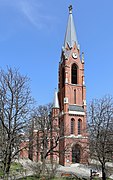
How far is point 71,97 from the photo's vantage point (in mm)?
63281

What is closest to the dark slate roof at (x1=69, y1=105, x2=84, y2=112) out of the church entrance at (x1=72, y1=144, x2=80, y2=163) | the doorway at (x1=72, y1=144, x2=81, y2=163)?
the doorway at (x1=72, y1=144, x2=81, y2=163)

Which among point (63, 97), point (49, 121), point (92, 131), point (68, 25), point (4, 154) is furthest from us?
point (68, 25)

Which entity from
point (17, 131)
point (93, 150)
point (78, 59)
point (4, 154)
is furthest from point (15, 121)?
point (78, 59)

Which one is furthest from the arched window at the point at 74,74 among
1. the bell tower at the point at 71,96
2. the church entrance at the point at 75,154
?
the church entrance at the point at 75,154

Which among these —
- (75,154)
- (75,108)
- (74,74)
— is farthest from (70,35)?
(75,154)

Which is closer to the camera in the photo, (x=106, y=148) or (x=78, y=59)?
(x=106, y=148)

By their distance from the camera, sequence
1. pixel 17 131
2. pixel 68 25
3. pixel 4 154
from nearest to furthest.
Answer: pixel 4 154
pixel 17 131
pixel 68 25

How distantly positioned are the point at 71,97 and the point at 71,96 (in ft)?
0.85

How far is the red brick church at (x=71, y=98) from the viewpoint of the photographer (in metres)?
57.7

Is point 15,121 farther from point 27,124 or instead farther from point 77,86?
point 77,86

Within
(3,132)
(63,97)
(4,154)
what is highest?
(63,97)

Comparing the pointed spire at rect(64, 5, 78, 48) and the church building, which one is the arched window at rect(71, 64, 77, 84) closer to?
the church building

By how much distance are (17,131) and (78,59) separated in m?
48.3

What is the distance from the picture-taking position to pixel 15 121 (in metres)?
19.7
